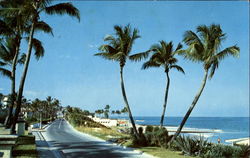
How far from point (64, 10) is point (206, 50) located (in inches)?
342

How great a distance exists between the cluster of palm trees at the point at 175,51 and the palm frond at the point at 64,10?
134 inches

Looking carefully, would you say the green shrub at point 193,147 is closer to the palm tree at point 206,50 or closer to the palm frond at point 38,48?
the palm tree at point 206,50

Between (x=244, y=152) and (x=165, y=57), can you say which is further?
(x=165, y=57)

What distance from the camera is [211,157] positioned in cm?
1140

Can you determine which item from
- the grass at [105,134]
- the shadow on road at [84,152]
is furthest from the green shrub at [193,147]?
the grass at [105,134]

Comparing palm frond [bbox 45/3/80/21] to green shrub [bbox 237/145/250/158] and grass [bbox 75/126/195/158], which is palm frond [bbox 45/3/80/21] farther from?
green shrub [bbox 237/145/250/158]

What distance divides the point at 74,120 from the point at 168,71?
32.7 m

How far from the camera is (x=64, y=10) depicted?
13.4 m

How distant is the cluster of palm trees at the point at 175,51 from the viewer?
14336 mm

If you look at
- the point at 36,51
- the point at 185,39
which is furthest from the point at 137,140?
the point at 36,51

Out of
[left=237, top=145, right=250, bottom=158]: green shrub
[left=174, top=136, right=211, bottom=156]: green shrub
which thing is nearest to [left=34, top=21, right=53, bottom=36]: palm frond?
[left=174, top=136, right=211, bottom=156]: green shrub

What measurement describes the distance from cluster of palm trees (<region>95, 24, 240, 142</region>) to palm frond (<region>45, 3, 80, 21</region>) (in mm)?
3412

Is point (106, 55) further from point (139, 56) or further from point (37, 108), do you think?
point (37, 108)

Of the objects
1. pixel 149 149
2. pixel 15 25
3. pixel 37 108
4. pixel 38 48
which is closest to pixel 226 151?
pixel 149 149
